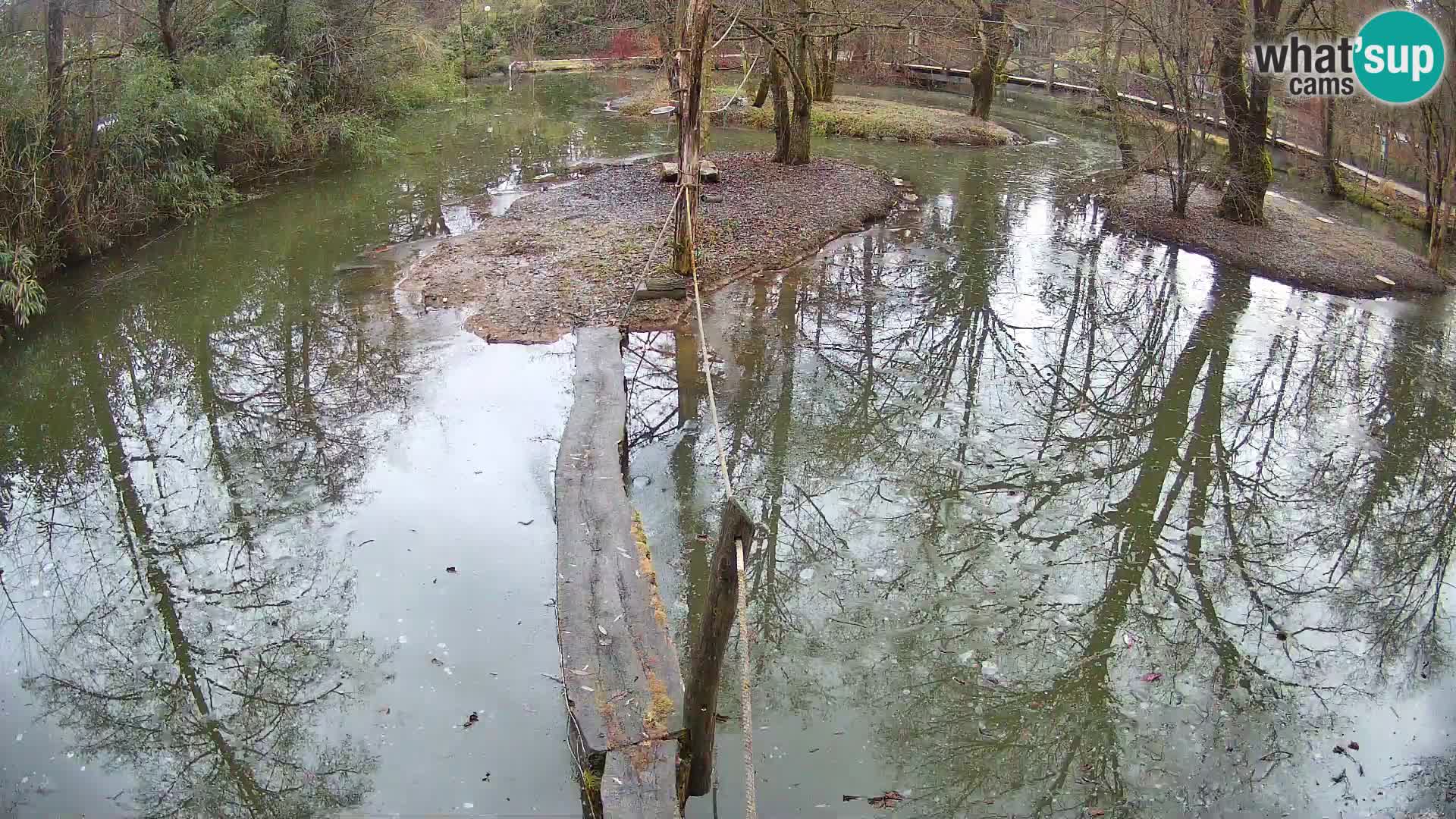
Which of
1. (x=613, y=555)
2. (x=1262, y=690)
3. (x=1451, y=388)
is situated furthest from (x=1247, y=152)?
(x=613, y=555)

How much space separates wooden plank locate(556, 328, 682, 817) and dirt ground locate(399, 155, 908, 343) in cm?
320

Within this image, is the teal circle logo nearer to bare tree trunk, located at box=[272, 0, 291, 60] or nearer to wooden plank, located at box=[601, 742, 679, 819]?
wooden plank, located at box=[601, 742, 679, 819]

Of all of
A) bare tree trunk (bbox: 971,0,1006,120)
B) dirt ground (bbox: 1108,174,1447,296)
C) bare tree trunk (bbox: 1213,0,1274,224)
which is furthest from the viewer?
bare tree trunk (bbox: 971,0,1006,120)

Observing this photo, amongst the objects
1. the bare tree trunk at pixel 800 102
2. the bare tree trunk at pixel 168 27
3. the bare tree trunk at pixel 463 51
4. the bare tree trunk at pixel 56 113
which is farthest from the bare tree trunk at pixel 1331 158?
the bare tree trunk at pixel 463 51

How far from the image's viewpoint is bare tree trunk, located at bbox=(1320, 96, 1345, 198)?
15141 millimetres

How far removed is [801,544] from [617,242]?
6703mm

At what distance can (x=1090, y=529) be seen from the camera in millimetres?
6789

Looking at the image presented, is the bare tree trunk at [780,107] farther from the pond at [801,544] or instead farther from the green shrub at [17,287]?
the green shrub at [17,287]

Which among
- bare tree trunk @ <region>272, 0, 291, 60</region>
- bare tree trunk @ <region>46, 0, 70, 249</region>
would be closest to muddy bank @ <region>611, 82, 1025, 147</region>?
bare tree trunk @ <region>272, 0, 291, 60</region>

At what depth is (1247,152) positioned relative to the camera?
44.5 feet

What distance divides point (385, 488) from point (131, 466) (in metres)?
2.13

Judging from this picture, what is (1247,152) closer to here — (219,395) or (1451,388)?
(1451,388)

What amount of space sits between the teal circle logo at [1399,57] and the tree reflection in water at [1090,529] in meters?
3.46

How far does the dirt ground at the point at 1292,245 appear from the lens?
11828 mm
